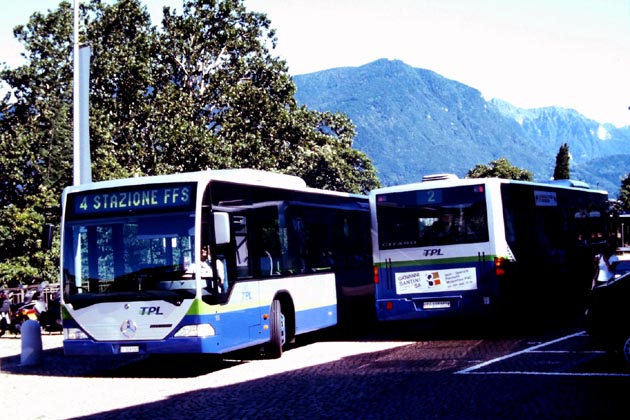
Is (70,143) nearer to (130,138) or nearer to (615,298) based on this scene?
(130,138)

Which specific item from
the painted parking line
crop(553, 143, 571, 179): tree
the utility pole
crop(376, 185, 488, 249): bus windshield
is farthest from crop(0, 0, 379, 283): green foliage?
crop(553, 143, 571, 179): tree

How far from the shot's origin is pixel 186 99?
146 feet

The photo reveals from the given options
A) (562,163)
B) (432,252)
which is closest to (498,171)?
(562,163)

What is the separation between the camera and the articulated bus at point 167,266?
41.8 ft

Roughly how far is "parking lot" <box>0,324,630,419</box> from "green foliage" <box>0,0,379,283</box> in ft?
89.3

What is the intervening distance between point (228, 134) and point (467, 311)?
103 ft

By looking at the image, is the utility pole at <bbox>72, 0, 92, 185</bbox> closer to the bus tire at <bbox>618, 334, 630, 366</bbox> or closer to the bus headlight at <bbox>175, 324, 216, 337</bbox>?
the bus headlight at <bbox>175, 324, 216, 337</bbox>

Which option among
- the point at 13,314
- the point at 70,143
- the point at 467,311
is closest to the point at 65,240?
the point at 467,311

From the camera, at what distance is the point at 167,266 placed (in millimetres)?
12797

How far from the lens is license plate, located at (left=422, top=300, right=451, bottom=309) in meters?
16.1

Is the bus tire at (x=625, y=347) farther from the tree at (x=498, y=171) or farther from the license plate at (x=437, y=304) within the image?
the tree at (x=498, y=171)

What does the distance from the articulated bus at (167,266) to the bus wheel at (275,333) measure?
0.04 meters

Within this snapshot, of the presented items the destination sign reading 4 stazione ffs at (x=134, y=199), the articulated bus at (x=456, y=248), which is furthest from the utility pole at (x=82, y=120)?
the articulated bus at (x=456, y=248)

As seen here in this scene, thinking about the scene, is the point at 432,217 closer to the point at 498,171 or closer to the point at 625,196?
the point at 625,196
